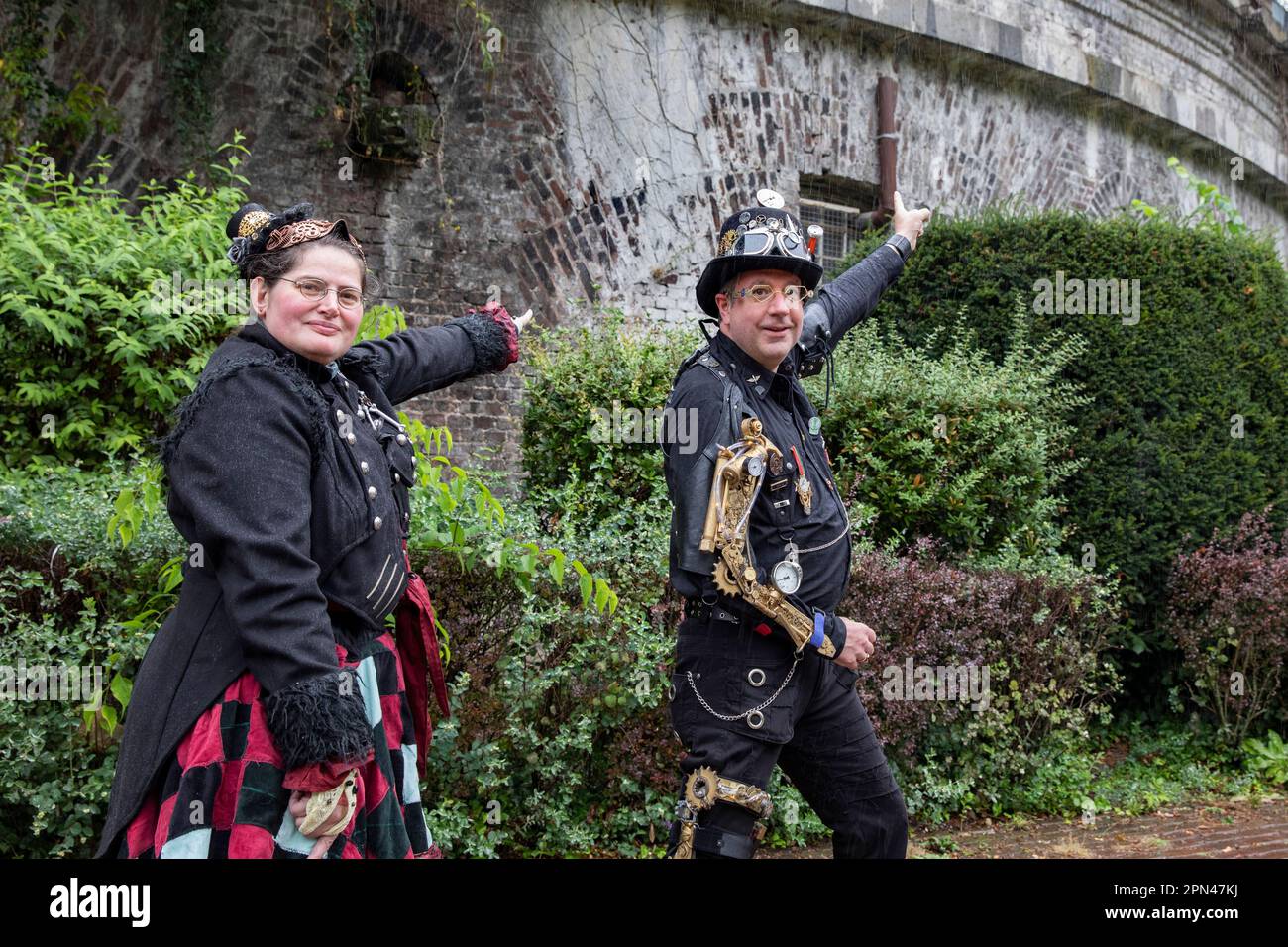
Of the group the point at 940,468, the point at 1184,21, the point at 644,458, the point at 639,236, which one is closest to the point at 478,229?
the point at 639,236

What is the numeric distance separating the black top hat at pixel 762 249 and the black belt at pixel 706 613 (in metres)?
0.95

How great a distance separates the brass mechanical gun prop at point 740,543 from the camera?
314cm

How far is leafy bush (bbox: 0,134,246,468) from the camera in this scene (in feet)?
20.1

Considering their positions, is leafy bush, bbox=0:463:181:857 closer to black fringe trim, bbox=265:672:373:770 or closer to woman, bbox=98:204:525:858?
woman, bbox=98:204:525:858

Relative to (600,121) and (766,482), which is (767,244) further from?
(600,121)

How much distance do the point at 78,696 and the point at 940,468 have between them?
4.78m

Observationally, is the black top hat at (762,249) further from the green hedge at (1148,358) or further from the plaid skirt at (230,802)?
the green hedge at (1148,358)

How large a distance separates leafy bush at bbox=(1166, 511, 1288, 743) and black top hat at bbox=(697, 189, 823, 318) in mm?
5198

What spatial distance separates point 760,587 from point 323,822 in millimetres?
1287

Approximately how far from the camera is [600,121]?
11.0 meters

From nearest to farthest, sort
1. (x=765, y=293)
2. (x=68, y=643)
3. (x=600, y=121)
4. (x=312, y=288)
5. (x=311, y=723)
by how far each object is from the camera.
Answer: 1. (x=311, y=723)
2. (x=312, y=288)
3. (x=765, y=293)
4. (x=68, y=643)
5. (x=600, y=121)

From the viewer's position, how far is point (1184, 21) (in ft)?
52.7

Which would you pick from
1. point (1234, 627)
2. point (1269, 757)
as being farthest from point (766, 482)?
point (1269, 757)

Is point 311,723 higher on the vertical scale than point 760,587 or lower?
lower
